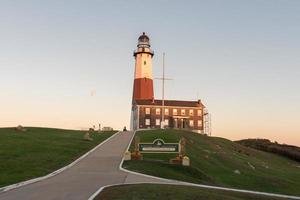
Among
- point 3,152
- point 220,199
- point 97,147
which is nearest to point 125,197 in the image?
point 220,199

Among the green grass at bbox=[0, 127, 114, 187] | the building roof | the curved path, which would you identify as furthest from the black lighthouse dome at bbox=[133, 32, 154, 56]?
the curved path

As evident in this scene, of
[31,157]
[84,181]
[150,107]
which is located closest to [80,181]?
[84,181]

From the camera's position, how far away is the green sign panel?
33594 millimetres

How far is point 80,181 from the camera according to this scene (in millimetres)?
22375

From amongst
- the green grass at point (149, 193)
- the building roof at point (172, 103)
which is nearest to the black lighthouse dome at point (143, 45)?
the building roof at point (172, 103)

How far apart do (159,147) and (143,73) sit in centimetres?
6729

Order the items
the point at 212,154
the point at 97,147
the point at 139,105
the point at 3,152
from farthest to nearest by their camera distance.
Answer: the point at 139,105 < the point at 212,154 < the point at 97,147 < the point at 3,152

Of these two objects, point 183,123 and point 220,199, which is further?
point 183,123

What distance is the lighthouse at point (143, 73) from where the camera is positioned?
99812mm

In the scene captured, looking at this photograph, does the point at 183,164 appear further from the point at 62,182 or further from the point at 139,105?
the point at 139,105

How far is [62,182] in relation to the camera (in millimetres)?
22094

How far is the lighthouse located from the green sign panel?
65.8m

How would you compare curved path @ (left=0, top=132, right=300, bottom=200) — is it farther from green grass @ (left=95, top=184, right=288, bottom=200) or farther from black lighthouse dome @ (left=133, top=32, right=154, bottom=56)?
black lighthouse dome @ (left=133, top=32, right=154, bottom=56)

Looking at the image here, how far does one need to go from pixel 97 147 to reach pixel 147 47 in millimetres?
60325
